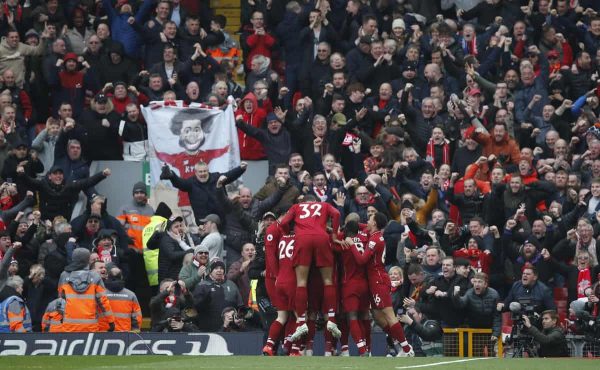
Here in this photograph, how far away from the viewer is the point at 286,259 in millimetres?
19688

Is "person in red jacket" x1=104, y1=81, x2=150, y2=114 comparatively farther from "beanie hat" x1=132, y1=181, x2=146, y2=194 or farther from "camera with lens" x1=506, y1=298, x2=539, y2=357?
"camera with lens" x1=506, y1=298, x2=539, y2=357

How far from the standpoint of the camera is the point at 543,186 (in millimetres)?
23141

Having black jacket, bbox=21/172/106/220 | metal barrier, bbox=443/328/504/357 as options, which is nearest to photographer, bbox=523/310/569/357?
metal barrier, bbox=443/328/504/357

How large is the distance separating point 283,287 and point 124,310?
8.30ft

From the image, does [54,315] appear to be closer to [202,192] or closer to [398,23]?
[202,192]

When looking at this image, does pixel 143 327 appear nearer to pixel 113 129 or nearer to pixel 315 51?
pixel 113 129

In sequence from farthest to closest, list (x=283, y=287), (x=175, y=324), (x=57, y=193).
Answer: (x=57, y=193)
(x=175, y=324)
(x=283, y=287)

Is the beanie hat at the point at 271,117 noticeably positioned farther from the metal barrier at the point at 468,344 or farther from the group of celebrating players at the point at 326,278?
the metal barrier at the point at 468,344

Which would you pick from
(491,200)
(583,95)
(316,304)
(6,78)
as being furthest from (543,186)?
(6,78)

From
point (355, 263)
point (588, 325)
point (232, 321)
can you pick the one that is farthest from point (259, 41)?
point (588, 325)

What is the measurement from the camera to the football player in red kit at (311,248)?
63.7 feet

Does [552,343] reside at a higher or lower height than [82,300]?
Result: lower

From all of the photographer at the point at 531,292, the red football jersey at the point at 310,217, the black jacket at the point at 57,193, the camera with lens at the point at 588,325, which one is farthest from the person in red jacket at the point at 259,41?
the camera with lens at the point at 588,325

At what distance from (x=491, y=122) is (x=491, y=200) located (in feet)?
6.96
